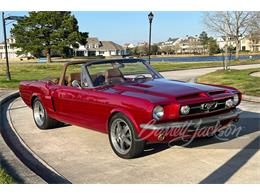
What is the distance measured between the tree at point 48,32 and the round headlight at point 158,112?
48054 mm

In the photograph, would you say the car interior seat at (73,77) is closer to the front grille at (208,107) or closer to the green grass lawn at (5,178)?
the front grille at (208,107)

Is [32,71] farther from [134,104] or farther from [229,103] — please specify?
[134,104]

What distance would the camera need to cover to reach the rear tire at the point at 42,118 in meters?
7.43

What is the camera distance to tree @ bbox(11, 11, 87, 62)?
52.4 metres

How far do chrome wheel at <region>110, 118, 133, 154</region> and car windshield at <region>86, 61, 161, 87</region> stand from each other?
0.93 meters

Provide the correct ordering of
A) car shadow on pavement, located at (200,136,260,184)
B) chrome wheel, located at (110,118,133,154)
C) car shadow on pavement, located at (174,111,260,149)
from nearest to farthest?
car shadow on pavement, located at (200,136,260,184) → chrome wheel, located at (110,118,133,154) → car shadow on pavement, located at (174,111,260,149)

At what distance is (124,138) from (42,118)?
284cm

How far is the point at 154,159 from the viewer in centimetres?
523

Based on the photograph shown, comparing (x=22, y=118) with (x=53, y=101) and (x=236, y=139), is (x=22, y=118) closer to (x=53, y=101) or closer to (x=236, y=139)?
(x=53, y=101)

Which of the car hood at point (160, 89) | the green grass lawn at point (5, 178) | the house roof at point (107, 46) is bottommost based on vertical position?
the green grass lawn at point (5, 178)

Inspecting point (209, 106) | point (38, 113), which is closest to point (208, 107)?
point (209, 106)

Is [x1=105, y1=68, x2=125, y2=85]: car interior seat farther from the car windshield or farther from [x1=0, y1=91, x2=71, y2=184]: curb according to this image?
[x1=0, y1=91, x2=71, y2=184]: curb

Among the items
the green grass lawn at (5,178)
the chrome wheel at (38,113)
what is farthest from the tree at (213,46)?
the green grass lawn at (5,178)

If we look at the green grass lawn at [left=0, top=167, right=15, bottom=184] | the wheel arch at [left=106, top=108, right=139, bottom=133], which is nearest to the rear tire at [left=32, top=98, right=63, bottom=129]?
the wheel arch at [left=106, top=108, right=139, bottom=133]
